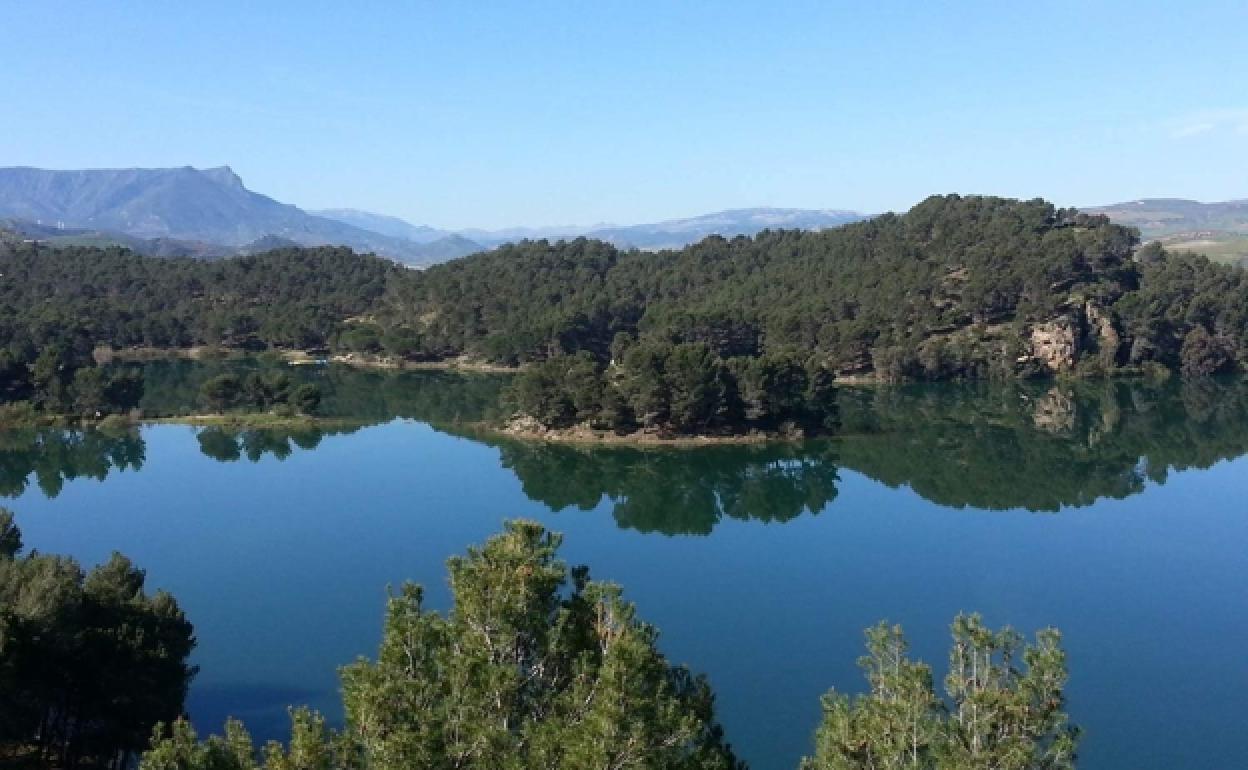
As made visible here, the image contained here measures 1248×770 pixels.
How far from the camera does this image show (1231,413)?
54.6 meters

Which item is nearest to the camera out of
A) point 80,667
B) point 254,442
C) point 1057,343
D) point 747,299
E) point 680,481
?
point 80,667

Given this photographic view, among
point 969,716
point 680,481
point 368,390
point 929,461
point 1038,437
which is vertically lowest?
point 1038,437

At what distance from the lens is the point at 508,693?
9.19 meters

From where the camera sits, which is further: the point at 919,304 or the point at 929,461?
the point at 919,304

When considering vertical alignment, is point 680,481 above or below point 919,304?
below

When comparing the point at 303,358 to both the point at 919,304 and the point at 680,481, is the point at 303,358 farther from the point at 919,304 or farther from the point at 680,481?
the point at 680,481

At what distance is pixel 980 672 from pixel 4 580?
1510cm

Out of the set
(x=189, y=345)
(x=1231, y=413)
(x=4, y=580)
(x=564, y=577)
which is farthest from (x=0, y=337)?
(x=1231, y=413)

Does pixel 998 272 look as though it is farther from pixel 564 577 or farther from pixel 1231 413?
pixel 564 577

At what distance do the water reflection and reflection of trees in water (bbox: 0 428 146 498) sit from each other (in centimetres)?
9

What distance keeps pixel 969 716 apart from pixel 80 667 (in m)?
13.1

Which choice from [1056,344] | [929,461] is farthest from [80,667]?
[1056,344]

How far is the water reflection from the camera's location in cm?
3812

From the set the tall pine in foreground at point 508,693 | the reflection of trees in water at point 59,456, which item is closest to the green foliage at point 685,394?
the reflection of trees in water at point 59,456
